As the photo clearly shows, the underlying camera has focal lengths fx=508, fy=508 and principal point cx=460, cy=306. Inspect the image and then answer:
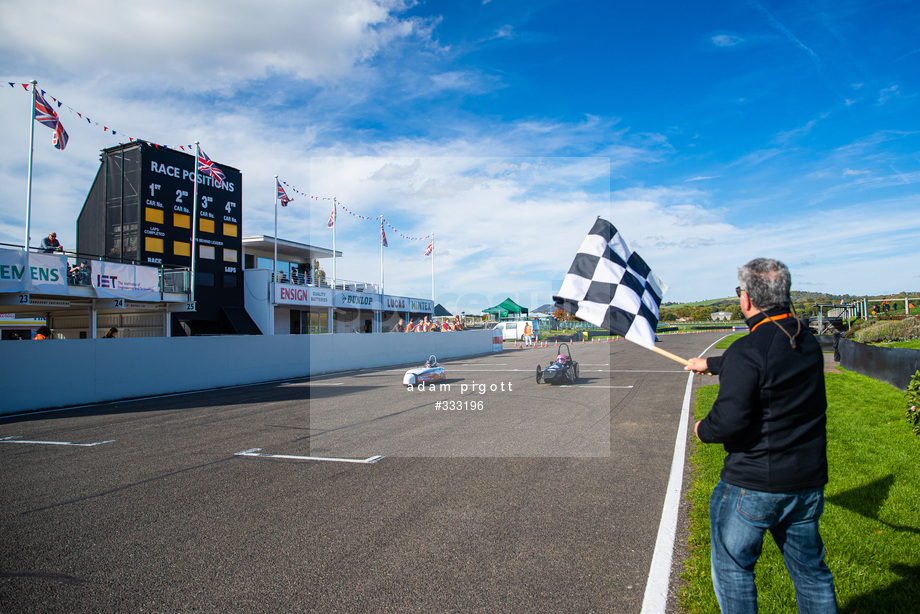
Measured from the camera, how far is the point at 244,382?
16359 millimetres

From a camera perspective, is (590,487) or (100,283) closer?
(590,487)

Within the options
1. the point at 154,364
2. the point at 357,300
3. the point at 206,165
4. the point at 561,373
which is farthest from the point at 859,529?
the point at 357,300

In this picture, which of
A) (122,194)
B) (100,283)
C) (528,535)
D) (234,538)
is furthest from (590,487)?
(122,194)

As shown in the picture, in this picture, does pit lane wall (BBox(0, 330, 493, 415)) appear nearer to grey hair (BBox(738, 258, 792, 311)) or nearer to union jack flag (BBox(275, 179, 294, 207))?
union jack flag (BBox(275, 179, 294, 207))

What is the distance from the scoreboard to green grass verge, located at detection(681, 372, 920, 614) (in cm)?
2437

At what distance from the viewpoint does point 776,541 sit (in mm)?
2262

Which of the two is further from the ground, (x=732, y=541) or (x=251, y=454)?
(x=732, y=541)

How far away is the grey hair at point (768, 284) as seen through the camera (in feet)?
7.80

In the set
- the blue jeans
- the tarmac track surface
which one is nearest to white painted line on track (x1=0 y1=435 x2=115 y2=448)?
the tarmac track surface

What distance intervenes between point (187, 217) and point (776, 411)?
93.1 ft

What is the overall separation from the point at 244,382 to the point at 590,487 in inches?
547

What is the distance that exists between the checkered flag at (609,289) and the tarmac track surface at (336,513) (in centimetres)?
169

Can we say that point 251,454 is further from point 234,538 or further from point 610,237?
point 610,237

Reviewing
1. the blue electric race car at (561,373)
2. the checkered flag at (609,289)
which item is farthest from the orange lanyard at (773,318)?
the blue electric race car at (561,373)
